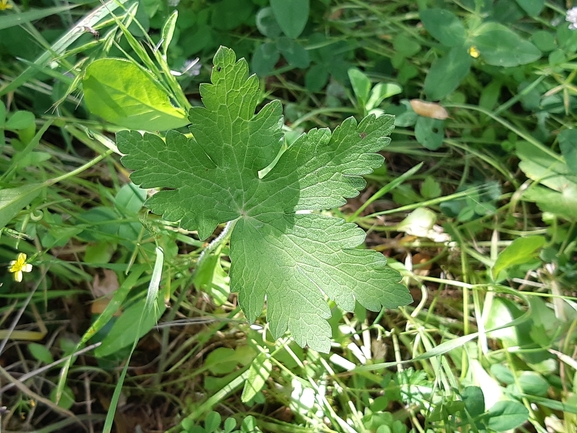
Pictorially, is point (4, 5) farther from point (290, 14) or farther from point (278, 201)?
point (278, 201)

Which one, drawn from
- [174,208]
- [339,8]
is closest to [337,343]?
[174,208]

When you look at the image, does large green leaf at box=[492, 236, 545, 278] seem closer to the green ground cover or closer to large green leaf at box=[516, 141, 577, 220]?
the green ground cover

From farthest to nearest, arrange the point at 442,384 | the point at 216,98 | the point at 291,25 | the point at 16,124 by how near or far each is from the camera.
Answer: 1. the point at 291,25
2. the point at 442,384
3. the point at 16,124
4. the point at 216,98

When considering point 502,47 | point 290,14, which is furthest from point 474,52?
point 290,14

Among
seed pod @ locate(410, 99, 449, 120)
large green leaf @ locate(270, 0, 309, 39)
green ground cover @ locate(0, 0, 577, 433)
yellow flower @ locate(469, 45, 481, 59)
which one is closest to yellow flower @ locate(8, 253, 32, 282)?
green ground cover @ locate(0, 0, 577, 433)

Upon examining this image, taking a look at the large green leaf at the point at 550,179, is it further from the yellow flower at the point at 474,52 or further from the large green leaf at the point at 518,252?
the yellow flower at the point at 474,52

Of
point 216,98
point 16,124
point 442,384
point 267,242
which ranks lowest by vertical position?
point 442,384

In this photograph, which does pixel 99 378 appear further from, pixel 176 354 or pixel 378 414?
pixel 378 414

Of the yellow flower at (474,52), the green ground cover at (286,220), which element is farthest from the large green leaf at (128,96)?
the yellow flower at (474,52)
